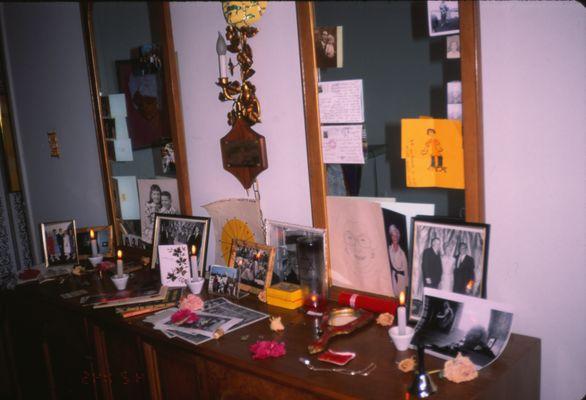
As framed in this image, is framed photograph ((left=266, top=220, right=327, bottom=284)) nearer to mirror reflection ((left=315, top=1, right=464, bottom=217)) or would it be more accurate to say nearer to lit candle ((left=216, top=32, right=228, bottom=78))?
mirror reflection ((left=315, top=1, right=464, bottom=217))

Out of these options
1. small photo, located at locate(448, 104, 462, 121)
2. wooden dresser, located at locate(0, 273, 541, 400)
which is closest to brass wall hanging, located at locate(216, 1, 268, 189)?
wooden dresser, located at locate(0, 273, 541, 400)

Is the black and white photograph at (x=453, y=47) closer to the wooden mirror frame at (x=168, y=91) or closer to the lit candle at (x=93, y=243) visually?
the wooden mirror frame at (x=168, y=91)

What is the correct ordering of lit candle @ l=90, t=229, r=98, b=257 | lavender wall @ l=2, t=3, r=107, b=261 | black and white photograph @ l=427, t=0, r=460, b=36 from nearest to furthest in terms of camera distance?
black and white photograph @ l=427, t=0, r=460, b=36, lit candle @ l=90, t=229, r=98, b=257, lavender wall @ l=2, t=3, r=107, b=261

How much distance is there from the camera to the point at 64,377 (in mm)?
2695

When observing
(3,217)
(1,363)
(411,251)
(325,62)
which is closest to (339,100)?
(325,62)

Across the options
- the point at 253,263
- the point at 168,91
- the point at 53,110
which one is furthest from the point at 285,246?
the point at 53,110

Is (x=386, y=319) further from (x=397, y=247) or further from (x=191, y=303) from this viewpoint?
(x=191, y=303)

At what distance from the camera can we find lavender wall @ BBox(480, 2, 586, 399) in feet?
4.56

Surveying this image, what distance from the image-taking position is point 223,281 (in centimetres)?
218

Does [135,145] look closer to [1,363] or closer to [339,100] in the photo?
[339,100]

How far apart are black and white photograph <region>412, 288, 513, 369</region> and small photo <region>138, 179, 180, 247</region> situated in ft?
5.11

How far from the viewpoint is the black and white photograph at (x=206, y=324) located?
6.03 ft

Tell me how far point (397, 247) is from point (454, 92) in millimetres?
562

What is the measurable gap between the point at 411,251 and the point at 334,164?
1.49 feet
